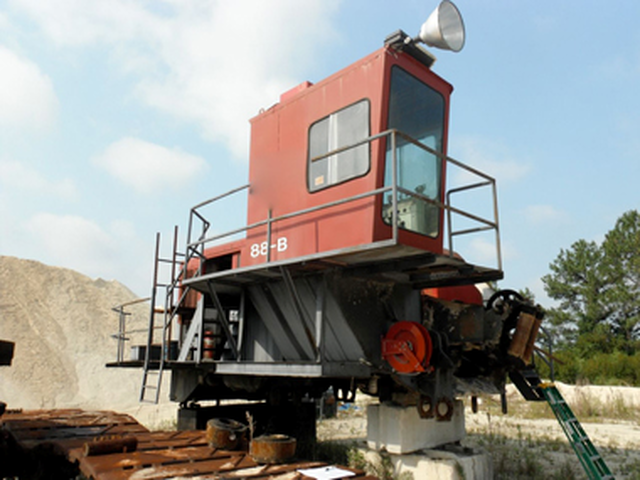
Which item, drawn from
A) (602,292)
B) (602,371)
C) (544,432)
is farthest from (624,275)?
(544,432)

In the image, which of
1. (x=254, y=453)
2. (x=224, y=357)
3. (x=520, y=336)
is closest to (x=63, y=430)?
(x=224, y=357)

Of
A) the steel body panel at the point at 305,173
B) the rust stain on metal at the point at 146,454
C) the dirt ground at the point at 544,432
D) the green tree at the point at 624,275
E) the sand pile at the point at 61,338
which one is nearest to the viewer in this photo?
the rust stain on metal at the point at 146,454

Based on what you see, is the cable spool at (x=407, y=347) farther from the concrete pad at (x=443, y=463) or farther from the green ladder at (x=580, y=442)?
the green ladder at (x=580, y=442)

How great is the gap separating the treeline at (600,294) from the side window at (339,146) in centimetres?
2921

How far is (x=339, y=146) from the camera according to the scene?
7.04m

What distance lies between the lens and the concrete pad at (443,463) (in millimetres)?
6806

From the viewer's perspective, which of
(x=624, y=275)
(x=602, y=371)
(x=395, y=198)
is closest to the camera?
(x=395, y=198)

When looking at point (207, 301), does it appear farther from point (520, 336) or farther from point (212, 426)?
Result: point (520, 336)

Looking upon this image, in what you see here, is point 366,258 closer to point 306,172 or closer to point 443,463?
point 306,172

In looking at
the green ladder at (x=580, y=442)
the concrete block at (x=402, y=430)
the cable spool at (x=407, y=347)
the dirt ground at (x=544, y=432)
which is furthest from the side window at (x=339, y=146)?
the green ladder at (x=580, y=442)

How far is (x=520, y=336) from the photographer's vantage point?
7609mm

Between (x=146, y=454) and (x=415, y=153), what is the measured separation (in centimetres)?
489

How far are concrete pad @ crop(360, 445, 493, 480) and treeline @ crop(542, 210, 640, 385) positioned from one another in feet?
89.5

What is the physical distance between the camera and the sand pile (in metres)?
30.4
